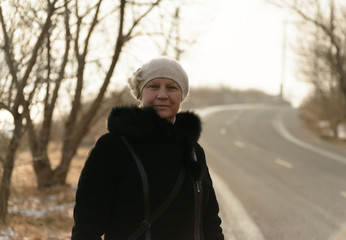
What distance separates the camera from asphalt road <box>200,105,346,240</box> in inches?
272

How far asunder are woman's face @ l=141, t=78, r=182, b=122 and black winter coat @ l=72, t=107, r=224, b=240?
97 millimetres

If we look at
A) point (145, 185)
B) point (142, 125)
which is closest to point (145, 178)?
point (145, 185)

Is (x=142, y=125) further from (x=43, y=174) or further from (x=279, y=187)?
(x=279, y=187)

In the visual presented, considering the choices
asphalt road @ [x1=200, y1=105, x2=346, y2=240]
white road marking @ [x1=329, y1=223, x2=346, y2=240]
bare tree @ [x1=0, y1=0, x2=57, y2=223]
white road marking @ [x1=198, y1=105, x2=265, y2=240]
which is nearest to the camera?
bare tree @ [x1=0, y1=0, x2=57, y2=223]

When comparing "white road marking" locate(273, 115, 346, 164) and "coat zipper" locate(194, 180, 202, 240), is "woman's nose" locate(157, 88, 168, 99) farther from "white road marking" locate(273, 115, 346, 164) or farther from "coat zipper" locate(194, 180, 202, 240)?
"white road marking" locate(273, 115, 346, 164)

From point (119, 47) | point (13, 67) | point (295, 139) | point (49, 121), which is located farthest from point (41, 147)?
point (295, 139)

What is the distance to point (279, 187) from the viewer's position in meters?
10.7

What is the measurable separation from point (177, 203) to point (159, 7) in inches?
278

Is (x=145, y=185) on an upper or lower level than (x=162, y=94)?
lower

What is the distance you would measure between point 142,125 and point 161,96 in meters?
0.24

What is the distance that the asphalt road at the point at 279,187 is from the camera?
6906 mm

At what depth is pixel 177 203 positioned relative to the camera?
2.03m

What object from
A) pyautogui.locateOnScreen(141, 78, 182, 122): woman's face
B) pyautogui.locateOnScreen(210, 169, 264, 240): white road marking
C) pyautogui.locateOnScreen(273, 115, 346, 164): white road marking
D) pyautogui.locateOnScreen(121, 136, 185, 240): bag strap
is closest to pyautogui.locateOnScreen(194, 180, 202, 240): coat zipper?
pyautogui.locateOnScreen(121, 136, 185, 240): bag strap

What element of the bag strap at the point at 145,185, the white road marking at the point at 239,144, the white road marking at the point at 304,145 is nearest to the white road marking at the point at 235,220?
the bag strap at the point at 145,185
